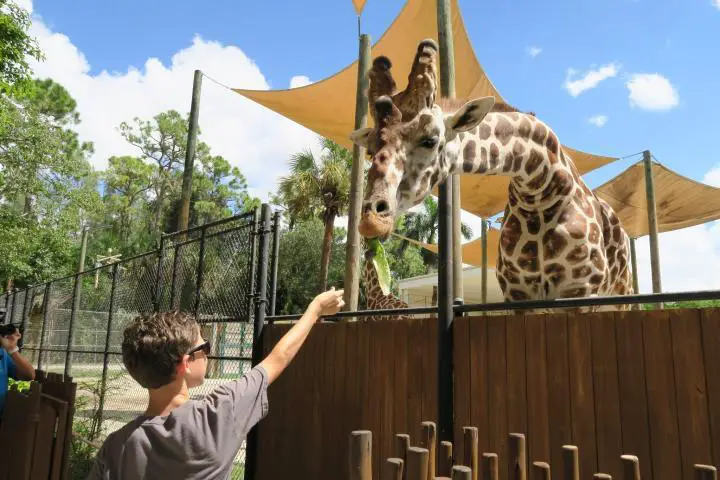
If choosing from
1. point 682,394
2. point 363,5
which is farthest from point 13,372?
point 363,5

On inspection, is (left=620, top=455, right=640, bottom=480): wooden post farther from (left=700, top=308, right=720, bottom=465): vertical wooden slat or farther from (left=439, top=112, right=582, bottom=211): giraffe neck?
(left=439, top=112, right=582, bottom=211): giraffe neck

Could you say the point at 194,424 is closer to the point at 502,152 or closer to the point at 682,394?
the point at 682,394

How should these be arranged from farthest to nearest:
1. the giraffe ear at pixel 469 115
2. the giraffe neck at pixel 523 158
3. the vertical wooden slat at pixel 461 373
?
the giraffe neck at pixel 523 158 < the giraffe ear at pixel 469 115 < the vertical wooden slat at pixel 461 373

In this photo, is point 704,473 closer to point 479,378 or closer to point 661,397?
point 661,397

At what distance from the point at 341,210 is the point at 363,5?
1235 centimetres

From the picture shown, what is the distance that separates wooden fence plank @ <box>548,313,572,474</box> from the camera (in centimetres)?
245

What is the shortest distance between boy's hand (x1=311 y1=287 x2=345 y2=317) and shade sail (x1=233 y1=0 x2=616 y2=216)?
6.61m

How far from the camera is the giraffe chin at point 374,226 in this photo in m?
2.54

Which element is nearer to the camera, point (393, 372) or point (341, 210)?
point (393, 372)

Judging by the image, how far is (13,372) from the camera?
197 inches

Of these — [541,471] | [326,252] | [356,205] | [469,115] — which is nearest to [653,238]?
[356,205]

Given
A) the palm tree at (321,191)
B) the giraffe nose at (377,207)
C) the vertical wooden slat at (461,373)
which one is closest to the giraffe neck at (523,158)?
the giraffe nose at (377,207)

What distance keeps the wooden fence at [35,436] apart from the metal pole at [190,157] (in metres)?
5.20

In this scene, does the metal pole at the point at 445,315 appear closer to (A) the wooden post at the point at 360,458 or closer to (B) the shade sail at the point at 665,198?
(A) the wooden post at the point at 360,458
